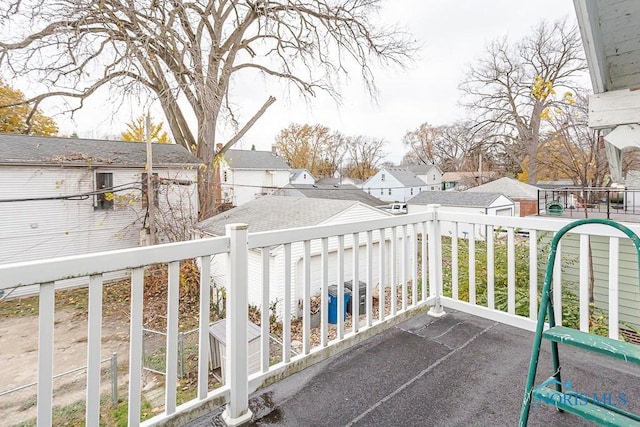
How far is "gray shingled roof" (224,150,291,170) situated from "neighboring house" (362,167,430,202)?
10.0 meters

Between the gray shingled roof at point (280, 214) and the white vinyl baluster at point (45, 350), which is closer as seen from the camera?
the white vinyl baluster at point (45, 350)

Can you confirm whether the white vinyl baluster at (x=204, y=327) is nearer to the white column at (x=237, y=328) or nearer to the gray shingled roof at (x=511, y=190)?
the white column at (x=237, y=328)

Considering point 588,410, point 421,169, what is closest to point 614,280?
point 588,410

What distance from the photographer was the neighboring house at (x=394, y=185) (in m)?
33.6

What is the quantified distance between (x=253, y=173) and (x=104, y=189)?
696 inches

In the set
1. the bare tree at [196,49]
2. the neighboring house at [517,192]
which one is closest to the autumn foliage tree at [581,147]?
the bare tree at [196,49]

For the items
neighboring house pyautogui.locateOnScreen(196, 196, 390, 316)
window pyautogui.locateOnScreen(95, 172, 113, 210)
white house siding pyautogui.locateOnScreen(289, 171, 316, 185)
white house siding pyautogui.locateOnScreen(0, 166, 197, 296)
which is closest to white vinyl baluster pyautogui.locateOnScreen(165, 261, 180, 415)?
neighboring house pyautogui.locateOnScreen(196, 196, 390, 316)

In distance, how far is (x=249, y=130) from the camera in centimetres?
1371

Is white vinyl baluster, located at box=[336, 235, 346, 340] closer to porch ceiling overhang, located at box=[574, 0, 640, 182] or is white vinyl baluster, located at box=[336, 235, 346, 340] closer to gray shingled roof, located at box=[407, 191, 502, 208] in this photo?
porch ceiling overhang, located at box=[574, 0, 640, 182]

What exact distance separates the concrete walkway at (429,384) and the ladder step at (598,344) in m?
0.48

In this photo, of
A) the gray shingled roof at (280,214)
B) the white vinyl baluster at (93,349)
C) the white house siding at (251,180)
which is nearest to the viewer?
the white vinyl baluster at (93,349)

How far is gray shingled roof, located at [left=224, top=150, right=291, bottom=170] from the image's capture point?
27406 millimetres

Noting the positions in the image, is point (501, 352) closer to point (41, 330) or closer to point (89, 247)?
point (41, 330)

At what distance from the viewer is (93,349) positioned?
122cm
